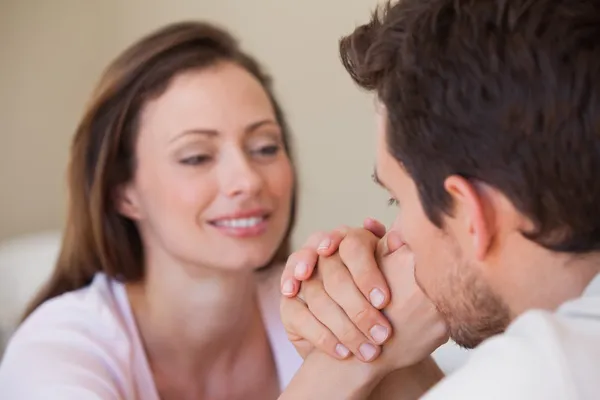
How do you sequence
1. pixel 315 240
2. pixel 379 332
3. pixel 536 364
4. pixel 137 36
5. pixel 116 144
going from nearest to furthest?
1. pixel 536 364
2. pixel 379 332
3. pixel 315 240
4. pixel 116 144
5. pixel 137 36

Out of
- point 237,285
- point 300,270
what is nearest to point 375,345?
point 300,270

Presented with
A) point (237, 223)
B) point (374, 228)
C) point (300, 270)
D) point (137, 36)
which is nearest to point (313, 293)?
point (300, 270)

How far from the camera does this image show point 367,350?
2.83 feet

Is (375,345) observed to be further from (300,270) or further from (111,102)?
(111,102)

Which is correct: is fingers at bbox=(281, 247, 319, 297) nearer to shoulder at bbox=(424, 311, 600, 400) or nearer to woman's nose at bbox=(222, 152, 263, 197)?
woman's nose at bbox=(222, 152, 263, 197)

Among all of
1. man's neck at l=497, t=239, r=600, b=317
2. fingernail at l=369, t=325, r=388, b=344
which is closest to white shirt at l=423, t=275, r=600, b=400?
man's neck at l=497, t=239, r=600, b=317

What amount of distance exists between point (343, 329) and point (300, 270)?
0.34 ft

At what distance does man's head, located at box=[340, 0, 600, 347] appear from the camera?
0.59 meters

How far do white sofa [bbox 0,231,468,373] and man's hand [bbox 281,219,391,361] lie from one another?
31.5 inches

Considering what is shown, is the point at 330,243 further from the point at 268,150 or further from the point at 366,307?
the point at 268,150

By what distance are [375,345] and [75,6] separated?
57.5 inches

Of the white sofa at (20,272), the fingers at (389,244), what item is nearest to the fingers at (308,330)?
the fingers at (389,244)

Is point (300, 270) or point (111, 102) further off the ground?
point (111, 102)

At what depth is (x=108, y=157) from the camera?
1213mm
